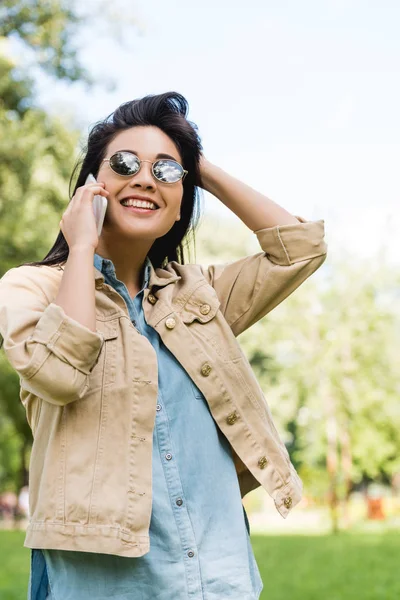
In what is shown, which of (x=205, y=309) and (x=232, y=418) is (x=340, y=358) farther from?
(x=232, y=418)

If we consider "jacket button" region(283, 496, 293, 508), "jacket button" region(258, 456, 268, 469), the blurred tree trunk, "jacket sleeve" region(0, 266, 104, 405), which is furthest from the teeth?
the blurred tree trunk

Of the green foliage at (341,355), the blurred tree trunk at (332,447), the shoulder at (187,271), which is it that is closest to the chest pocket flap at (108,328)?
the shoulder at (187,271)

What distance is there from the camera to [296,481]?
2363mm

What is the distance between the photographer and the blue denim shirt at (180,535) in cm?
200

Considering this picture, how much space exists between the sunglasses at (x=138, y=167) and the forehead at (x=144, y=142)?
40 mm

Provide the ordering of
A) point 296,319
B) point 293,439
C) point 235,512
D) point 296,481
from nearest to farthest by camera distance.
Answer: point 235,512, point 296,481, point 296,319, point 293,439

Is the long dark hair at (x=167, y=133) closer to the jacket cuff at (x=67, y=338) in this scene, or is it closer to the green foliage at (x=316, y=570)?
the jacket cuff at (x=67, y=338)

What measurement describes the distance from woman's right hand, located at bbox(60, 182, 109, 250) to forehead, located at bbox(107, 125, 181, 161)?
0.17m

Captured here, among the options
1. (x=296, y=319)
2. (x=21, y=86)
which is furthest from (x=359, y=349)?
(x=21, y=86)

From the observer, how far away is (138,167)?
7.48 feet

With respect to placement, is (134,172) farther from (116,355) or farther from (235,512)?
(235,512)

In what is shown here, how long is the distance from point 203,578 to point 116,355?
1.92 feet

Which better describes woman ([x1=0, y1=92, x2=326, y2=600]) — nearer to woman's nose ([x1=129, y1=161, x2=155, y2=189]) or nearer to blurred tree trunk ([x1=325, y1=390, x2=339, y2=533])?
woman's nose ([x1=129, y1=161, x2=155, y2=189])

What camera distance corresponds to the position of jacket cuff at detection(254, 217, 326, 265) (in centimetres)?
251
